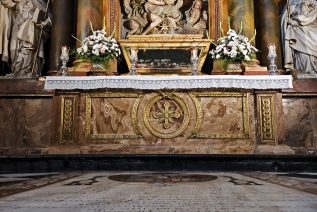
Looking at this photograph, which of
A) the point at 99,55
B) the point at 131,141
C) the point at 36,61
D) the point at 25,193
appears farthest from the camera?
the point at 36,61

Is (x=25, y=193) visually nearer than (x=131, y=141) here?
Yes

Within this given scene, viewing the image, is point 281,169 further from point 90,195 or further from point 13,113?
point 13,113

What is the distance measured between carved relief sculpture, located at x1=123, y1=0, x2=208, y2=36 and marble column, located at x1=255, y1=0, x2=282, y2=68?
1.23m

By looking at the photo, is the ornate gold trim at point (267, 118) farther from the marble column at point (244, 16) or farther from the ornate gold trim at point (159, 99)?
the marble column at point (244, 16)

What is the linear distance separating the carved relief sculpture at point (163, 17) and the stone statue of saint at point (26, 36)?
1939 mm

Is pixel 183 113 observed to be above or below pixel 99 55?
below

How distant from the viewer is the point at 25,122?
6859 millimetres

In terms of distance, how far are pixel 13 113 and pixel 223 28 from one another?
4680 mm

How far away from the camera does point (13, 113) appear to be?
6.90 metres

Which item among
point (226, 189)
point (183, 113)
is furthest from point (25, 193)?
point (183, 113)

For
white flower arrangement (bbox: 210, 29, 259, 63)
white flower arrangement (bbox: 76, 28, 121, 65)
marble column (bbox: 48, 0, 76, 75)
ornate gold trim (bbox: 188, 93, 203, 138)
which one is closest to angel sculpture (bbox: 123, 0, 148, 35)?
white flower arrangement (bbox: 76, 28, 121, 65)

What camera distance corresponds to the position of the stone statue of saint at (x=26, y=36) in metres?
7.57

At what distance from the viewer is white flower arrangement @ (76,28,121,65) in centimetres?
670

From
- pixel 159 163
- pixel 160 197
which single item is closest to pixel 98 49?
pixel 159 163
